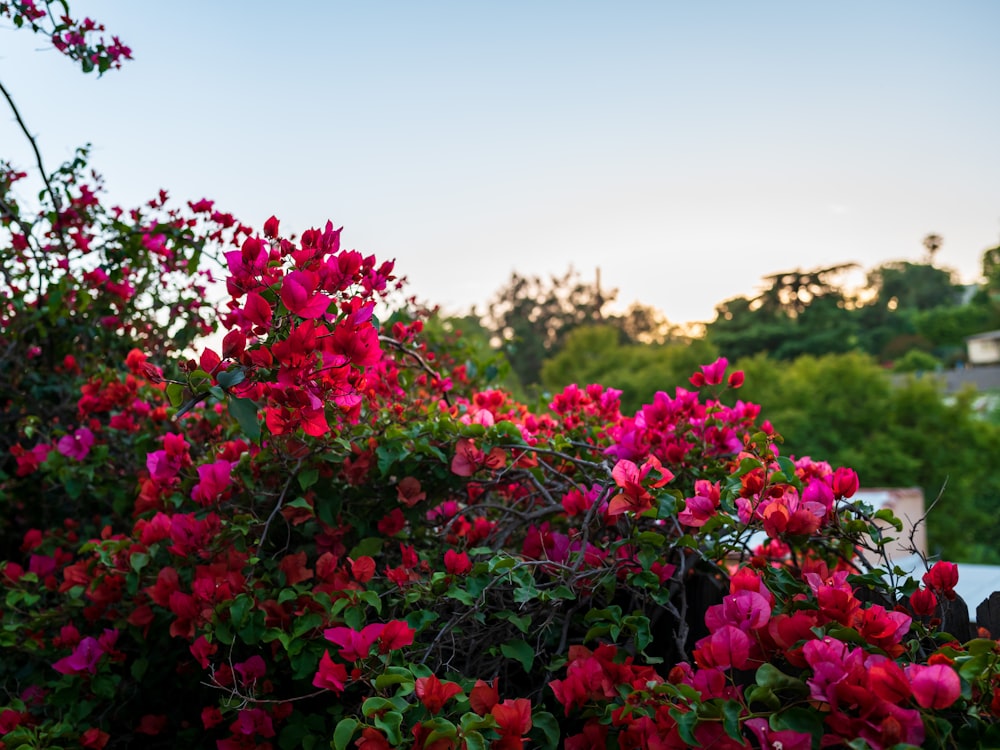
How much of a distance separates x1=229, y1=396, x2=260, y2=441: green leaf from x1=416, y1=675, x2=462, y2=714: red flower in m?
0.39

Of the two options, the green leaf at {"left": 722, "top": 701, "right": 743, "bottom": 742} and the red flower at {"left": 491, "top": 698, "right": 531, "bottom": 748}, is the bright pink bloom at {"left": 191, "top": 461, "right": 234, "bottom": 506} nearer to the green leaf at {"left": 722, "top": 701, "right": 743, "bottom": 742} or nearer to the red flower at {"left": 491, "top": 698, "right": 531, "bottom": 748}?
the red flower at {"left": 491, "top": 698, "right": 531, "bottom": 748}

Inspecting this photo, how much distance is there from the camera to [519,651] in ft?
4.02

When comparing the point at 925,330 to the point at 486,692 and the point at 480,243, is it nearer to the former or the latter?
the point at 480,243

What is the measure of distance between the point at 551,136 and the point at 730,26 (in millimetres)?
2898

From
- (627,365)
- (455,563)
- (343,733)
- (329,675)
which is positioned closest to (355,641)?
(329,675)

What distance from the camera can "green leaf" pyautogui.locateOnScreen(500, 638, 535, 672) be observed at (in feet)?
3.97

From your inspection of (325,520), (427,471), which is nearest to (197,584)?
(325,520)

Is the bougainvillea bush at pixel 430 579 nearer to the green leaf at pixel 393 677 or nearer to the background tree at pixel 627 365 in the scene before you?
the green leaf at pixel 393 677

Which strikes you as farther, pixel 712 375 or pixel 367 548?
pixel 712 375

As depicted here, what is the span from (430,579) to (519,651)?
20cm

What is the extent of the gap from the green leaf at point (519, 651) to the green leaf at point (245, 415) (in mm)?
576

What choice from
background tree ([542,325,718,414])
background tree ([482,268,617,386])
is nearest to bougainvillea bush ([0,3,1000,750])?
background tree ([542,325,718,414])

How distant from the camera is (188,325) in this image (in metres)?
3.13

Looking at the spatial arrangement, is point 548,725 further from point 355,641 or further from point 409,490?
point 409,490
